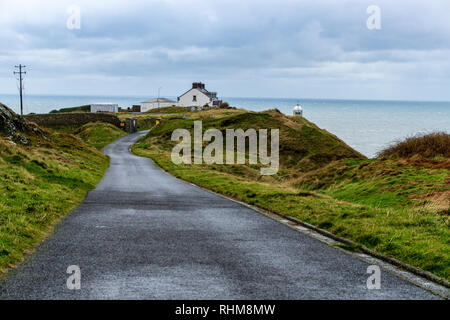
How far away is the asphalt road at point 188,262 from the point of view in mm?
8688

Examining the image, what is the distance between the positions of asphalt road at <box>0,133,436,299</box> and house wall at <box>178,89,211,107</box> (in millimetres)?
139913

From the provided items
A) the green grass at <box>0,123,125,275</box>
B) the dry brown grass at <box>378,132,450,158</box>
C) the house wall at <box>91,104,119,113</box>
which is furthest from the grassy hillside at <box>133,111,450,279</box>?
the house wall at <box>91,104,119,113</box>

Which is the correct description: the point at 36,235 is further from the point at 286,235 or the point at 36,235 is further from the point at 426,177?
the point at 426,177

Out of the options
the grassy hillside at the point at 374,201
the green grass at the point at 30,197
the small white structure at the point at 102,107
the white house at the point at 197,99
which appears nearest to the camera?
the green grass at the point at 30,197

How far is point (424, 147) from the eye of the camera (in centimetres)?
3127

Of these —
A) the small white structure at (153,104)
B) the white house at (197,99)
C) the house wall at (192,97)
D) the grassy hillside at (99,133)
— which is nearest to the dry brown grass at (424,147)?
the grassy hillside at (99,133)

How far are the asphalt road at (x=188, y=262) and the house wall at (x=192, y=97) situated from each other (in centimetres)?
13991

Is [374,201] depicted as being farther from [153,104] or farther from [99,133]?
[153,104]

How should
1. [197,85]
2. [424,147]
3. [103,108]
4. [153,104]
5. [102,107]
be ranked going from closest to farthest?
[424,147] → [103,108] → [102,107] → [197,85] → [153,104]

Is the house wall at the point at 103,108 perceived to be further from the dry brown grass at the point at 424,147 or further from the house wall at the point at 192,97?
the dry brown grass at the point at 424,147

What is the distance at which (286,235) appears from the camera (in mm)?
14508

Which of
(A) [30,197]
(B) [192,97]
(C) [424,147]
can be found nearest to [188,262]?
(A) [30,197]

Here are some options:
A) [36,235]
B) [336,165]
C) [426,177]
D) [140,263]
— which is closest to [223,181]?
[336,165]

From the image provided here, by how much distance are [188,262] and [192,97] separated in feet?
492
